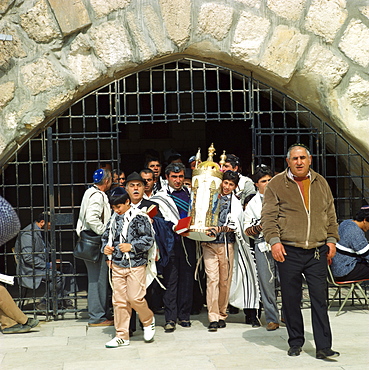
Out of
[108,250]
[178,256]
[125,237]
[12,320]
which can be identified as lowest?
[12,320]

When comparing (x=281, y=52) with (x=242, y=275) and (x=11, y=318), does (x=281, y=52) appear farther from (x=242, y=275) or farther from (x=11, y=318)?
(x=11, y=318)

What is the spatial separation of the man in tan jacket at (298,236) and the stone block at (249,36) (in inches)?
63.6

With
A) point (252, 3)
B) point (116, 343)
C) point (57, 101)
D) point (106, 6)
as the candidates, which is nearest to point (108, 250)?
point (116, 343)

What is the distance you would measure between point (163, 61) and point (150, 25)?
1.35ft

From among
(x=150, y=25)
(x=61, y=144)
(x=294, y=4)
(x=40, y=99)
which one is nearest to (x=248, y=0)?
(x=294, y=4)

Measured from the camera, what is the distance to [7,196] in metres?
11.4

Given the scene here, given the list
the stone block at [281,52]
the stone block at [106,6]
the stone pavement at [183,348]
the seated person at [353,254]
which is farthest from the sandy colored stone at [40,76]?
the seated person at [353,254]

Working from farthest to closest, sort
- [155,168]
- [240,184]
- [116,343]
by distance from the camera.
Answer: [155,168], [240,184], [116,343]

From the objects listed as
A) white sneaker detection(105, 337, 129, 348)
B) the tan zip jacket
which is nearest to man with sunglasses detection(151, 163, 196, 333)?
white sneaker detection(105, 337, 129, 348)

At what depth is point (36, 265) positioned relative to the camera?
7.07 m

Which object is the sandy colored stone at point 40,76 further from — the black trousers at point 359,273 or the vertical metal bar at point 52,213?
the black trousers at point 359,273

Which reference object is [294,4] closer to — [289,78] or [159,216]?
[289,78]

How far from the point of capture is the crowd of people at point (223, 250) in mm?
5254

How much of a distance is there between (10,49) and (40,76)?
37 centimetres
